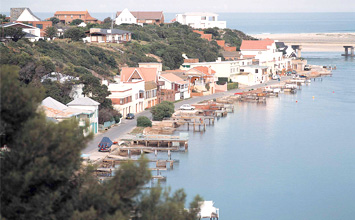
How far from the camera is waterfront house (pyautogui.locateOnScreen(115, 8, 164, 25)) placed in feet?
285

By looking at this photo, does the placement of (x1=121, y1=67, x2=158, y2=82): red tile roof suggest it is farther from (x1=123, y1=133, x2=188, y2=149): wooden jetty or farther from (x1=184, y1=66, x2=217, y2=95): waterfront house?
(x1=123, y1=133, x2=188, y2=149): wooden jetty

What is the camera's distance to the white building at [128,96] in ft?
128

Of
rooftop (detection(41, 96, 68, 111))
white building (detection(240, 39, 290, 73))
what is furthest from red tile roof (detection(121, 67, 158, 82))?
white building (detection(240, 39, 290, 73))

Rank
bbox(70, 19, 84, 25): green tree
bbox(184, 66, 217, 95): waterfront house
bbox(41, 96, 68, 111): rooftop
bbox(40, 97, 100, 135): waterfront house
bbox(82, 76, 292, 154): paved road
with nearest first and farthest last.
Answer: bbox(82, 76, 292, 154): paved road, bbox(40, 97, 100, 135): waterfront house, bbox(41, 96, 68, 111): rooftop, bbox(184, 66, 217, 95): waterfront house, bbox(70, 19, 84, 25): green tree

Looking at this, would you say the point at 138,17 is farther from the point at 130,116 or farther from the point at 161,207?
the point at 161,207

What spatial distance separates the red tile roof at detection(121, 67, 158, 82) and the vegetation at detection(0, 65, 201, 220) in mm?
32078

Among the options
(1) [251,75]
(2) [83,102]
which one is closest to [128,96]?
(2) [83,102]

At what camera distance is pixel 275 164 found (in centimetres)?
3111

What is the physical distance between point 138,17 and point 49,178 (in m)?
80.8

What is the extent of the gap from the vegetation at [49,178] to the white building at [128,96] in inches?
1009

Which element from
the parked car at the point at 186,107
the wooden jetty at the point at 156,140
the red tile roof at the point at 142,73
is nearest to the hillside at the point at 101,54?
the red tile roof at the point at 142,73


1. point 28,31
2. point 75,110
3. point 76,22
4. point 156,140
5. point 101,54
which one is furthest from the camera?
point 76,22

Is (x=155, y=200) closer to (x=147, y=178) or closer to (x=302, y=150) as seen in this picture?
(x=147, y=178)

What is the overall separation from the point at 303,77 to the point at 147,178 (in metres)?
60.5
